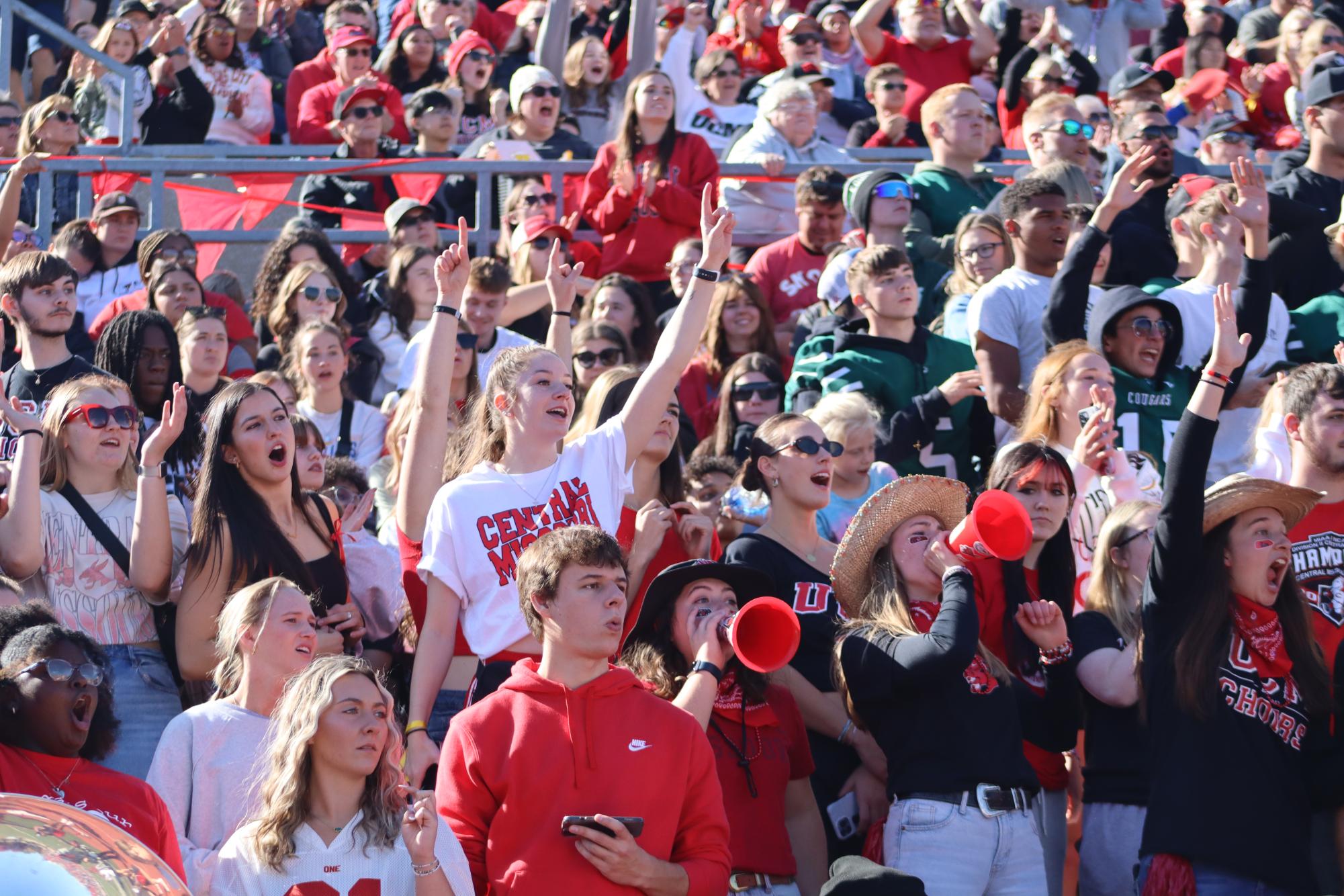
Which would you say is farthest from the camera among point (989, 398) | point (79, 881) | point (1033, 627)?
point (989, 398)

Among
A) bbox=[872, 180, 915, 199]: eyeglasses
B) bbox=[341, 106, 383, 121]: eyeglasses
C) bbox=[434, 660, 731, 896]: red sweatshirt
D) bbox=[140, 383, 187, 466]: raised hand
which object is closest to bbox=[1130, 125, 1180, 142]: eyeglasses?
bbox=[872, 180, 915, 199]: eyeglasses

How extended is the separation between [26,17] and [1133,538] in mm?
8090

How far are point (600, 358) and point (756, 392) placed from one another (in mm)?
744

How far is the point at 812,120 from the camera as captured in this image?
33.1ft

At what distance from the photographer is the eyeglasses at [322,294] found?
26.8 ft

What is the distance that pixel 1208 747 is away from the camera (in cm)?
478

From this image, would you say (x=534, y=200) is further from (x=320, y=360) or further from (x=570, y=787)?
(x=570, y=787)

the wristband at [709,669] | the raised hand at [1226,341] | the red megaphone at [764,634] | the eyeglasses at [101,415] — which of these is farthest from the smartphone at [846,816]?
the eyeglasses at [101,415]

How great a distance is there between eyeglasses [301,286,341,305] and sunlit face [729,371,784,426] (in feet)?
6.91

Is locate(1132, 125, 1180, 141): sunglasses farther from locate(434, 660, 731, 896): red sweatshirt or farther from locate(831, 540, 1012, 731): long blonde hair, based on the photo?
locate(434, 660, 731, 896): red sweatshirt

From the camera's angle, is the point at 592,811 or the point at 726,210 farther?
the point at 726,210

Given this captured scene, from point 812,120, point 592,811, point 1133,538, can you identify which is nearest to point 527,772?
point 592,811

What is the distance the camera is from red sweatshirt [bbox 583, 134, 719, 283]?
365 inches

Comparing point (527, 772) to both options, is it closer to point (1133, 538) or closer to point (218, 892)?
point (218, 892)
